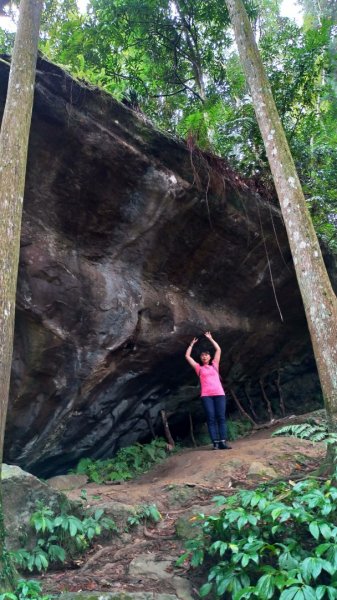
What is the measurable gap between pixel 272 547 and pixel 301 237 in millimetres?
3616

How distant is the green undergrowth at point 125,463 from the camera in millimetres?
8062

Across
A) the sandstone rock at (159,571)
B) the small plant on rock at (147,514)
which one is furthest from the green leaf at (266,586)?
the small plant on rock at (147,514)

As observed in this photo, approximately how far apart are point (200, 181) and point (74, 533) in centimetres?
630

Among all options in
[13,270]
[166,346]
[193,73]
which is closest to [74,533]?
[13,270]

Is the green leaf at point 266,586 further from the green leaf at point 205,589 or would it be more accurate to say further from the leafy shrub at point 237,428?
the leafy shrub at point 237,428

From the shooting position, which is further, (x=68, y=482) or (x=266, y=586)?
(x=68, y=482)

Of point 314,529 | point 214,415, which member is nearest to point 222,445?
point 214,415

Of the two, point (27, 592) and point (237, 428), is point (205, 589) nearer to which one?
point (27, 592)

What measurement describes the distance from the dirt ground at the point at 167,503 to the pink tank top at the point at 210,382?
3.71 feet

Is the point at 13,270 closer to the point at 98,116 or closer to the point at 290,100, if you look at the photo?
the point at 98,116

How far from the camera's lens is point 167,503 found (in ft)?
20.2

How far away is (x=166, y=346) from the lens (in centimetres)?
932

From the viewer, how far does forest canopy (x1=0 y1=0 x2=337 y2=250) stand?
11.0m

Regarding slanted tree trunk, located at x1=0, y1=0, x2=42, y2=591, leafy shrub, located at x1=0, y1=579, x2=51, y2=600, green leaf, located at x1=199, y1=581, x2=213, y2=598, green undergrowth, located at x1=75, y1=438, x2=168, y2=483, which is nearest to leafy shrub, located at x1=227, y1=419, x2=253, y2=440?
green undergrowth, located at x1=75, y1=438, x2=168, y2=483
